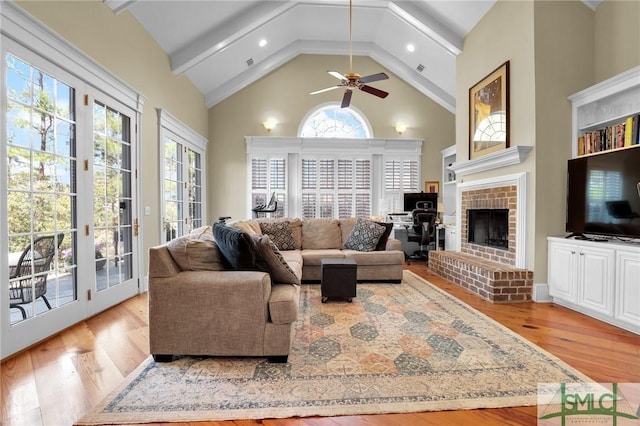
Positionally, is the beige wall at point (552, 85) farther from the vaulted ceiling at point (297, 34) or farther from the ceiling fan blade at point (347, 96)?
the ceiling fan blade at point (347, 96)

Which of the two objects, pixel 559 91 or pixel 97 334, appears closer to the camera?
pixel 97 334

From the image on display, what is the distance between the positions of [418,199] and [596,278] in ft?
14.1

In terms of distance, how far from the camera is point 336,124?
774 centimetres

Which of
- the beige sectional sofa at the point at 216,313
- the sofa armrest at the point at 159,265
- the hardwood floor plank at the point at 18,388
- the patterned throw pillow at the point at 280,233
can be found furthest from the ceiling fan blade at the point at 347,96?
the hardwood floor plank at the point at 18,388

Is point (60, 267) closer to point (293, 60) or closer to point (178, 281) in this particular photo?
point (178, 281)

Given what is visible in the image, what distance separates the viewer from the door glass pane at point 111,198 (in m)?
3.45

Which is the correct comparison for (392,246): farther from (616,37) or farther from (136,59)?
(136,59)

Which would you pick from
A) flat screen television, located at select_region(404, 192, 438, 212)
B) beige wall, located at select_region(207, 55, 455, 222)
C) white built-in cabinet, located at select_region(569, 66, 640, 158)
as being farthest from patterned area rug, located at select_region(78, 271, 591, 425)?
beige wall, located at select_region(207, 55, 455, 222)

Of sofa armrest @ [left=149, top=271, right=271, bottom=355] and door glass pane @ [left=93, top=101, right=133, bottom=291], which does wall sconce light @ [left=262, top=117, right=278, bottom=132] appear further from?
sofa armrest @ [left=149, top=271, right=271, bottom=355]

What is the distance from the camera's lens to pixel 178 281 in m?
2.22

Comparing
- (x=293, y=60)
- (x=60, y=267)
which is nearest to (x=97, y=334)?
(x=60, y=267)

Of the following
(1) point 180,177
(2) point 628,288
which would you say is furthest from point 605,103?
(1) point 180,177

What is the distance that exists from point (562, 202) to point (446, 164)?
4.09 metres

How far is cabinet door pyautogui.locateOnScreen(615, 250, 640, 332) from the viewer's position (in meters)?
2.69
